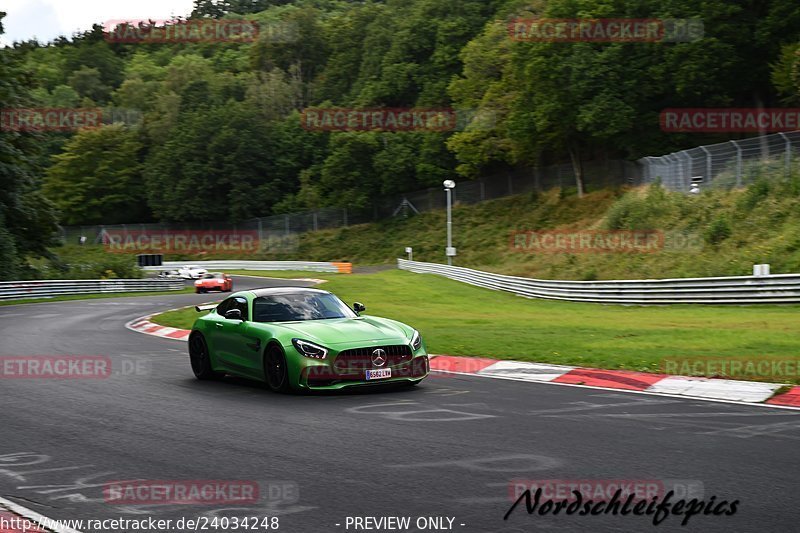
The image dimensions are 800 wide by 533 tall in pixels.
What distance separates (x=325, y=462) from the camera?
7.86m

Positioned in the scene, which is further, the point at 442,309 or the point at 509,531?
the point at 442,309

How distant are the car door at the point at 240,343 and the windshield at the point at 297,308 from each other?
21cm

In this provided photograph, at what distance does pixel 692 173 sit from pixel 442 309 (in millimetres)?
15296

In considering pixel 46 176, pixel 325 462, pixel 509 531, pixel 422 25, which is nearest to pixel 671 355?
pixel 325 462

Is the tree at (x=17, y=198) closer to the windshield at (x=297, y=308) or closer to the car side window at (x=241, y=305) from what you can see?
the car side window at (x=241, y=305)

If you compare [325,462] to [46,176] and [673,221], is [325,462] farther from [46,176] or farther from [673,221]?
[46,176]
